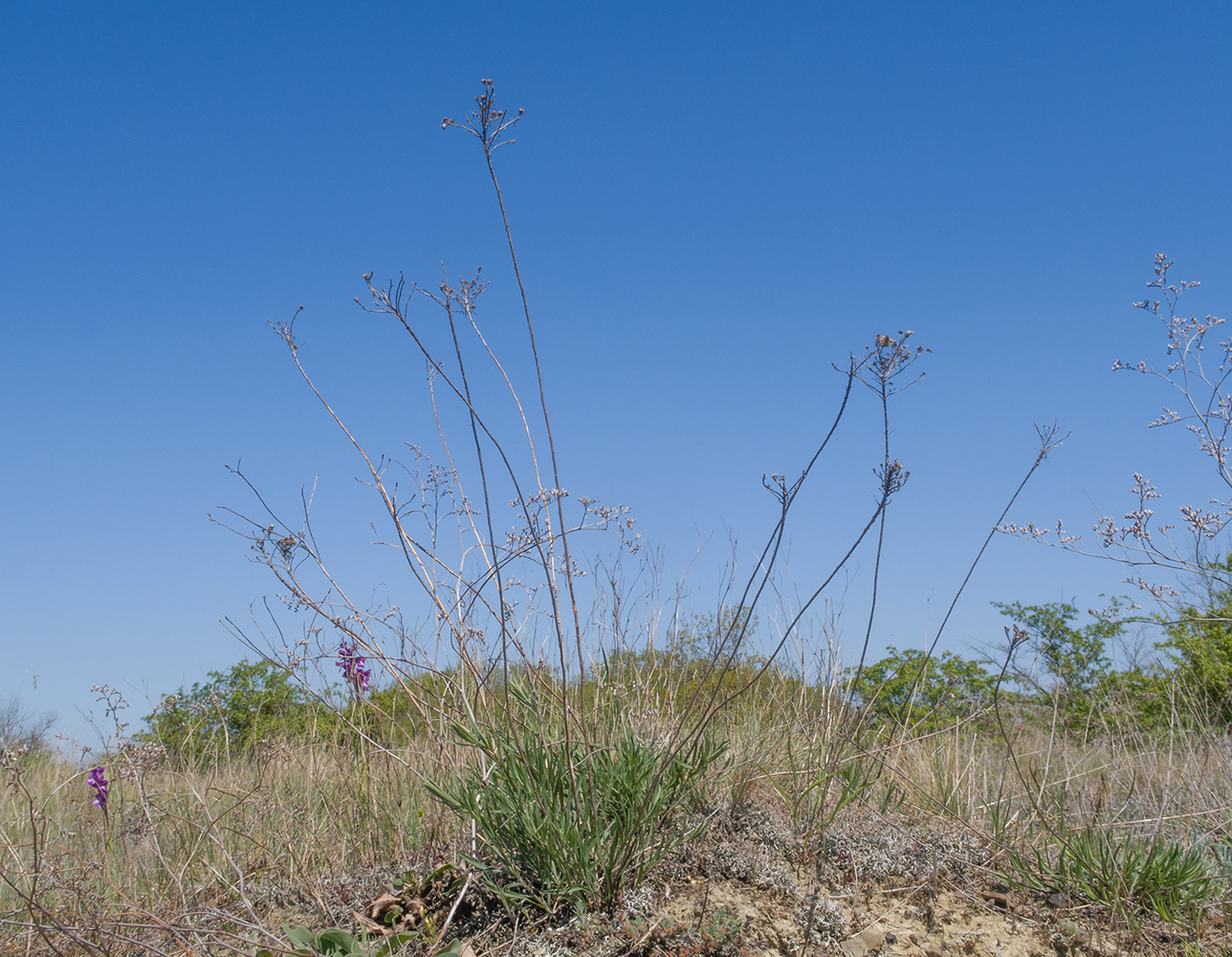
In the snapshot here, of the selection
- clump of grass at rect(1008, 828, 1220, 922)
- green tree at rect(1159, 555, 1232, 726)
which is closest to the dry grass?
clump of grass at rect(1008, 828, 1220, 922)

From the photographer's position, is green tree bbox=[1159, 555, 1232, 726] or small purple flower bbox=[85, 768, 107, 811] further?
green tree bbox=[1159, 555, 1232, 726]

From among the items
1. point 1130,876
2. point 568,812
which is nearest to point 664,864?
point 568,812

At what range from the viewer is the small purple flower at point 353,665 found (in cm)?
395

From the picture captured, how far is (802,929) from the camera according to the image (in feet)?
9.03

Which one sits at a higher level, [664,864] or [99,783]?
[99,783]

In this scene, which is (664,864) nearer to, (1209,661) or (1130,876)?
(1130,876)

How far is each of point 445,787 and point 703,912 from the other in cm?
112

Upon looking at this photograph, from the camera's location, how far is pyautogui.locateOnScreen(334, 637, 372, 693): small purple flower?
155 inches

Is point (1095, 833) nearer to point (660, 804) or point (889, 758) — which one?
point (889, 758)

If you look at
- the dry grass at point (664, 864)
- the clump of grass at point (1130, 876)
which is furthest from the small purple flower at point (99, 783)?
the clump of grass at point (1130, 876)

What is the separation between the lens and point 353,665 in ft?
13.2

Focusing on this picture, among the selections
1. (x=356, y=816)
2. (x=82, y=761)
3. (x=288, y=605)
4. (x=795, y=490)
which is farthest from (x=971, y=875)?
(x=82, y=761)

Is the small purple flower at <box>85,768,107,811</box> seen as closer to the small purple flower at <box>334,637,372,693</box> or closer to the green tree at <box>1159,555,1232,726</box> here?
the small purple flower at <box>334,637,372,693</box>

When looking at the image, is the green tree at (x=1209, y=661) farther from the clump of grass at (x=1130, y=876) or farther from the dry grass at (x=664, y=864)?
the clump of grass at (x=1130, y=876)
